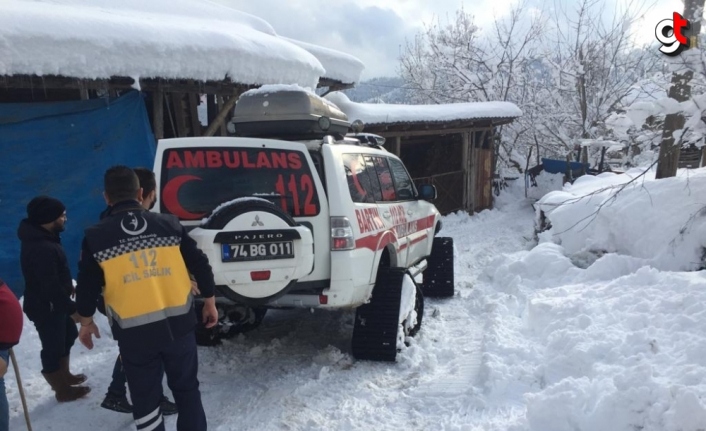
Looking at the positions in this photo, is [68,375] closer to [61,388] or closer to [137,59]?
[61,388]

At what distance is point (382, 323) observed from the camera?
465cm

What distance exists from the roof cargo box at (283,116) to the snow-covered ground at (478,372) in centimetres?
214

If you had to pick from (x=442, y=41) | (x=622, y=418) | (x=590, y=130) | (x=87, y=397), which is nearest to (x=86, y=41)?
(x=87, y=397)

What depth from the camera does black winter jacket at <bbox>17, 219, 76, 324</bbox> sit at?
3.67 metres

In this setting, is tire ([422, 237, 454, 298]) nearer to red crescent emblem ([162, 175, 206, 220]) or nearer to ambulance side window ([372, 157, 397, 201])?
ambulance side window ([372, 157, 397, 201])

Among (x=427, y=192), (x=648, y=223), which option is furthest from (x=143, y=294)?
(x=648, y=223)

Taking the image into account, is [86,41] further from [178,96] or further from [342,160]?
[342,160]

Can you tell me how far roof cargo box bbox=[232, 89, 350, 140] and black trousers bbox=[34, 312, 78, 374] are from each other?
235 cm

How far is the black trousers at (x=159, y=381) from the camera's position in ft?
9.26

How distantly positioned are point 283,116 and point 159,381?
8.88 ft

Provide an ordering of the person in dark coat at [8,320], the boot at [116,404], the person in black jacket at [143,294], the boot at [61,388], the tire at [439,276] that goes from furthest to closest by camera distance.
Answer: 1. the tire at [439,276]
2. the boot at [61,388]
3. the boot at [116,404]
4. the person in black jacket at [143,294]
5. the person in dark coat at [8,320]

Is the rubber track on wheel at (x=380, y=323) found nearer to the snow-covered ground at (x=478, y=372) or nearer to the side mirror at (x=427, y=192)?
the snow-covered ground at (x=478, y=372)

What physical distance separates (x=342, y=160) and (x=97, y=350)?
3.13 metres

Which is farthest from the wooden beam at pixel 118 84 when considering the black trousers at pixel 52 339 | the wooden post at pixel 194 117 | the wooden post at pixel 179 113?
the black trousers at pixel 52 339
